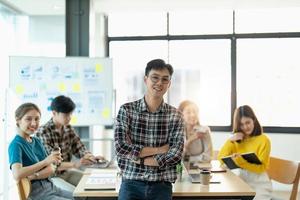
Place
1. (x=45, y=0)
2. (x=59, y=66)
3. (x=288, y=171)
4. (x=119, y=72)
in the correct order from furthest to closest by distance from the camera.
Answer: (x=119, y=72)
(x=45, y=0)
(x=59, y=66)
(x=288, y=171)

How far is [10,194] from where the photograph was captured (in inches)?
177

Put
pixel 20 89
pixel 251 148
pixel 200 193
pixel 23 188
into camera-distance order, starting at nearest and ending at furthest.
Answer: pixel 200 193 → pixel 23 188 → pixel 251 148 → pixel 20 89

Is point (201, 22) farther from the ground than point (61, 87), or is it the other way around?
point (201, 22)

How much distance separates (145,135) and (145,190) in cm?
33

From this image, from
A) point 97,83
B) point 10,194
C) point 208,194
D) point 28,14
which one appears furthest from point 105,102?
point 208,194

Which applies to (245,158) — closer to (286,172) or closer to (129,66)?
(286,172)

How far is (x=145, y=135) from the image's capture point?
87.6 inches

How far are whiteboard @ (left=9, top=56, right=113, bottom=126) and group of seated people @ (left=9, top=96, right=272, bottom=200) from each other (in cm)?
109

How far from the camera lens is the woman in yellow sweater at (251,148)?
2.93 m

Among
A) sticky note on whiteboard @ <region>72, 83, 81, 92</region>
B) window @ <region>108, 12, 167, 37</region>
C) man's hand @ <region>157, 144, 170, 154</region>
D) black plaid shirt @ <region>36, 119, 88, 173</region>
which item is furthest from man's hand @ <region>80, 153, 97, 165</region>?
window @ <region>108, 12, 167, 37</region>

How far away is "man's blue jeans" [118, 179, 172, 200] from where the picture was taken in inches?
83.4

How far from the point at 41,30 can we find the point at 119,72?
1.33 meters

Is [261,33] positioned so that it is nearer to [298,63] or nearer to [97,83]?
[298,63]

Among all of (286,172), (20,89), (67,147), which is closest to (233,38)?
(286,172)
